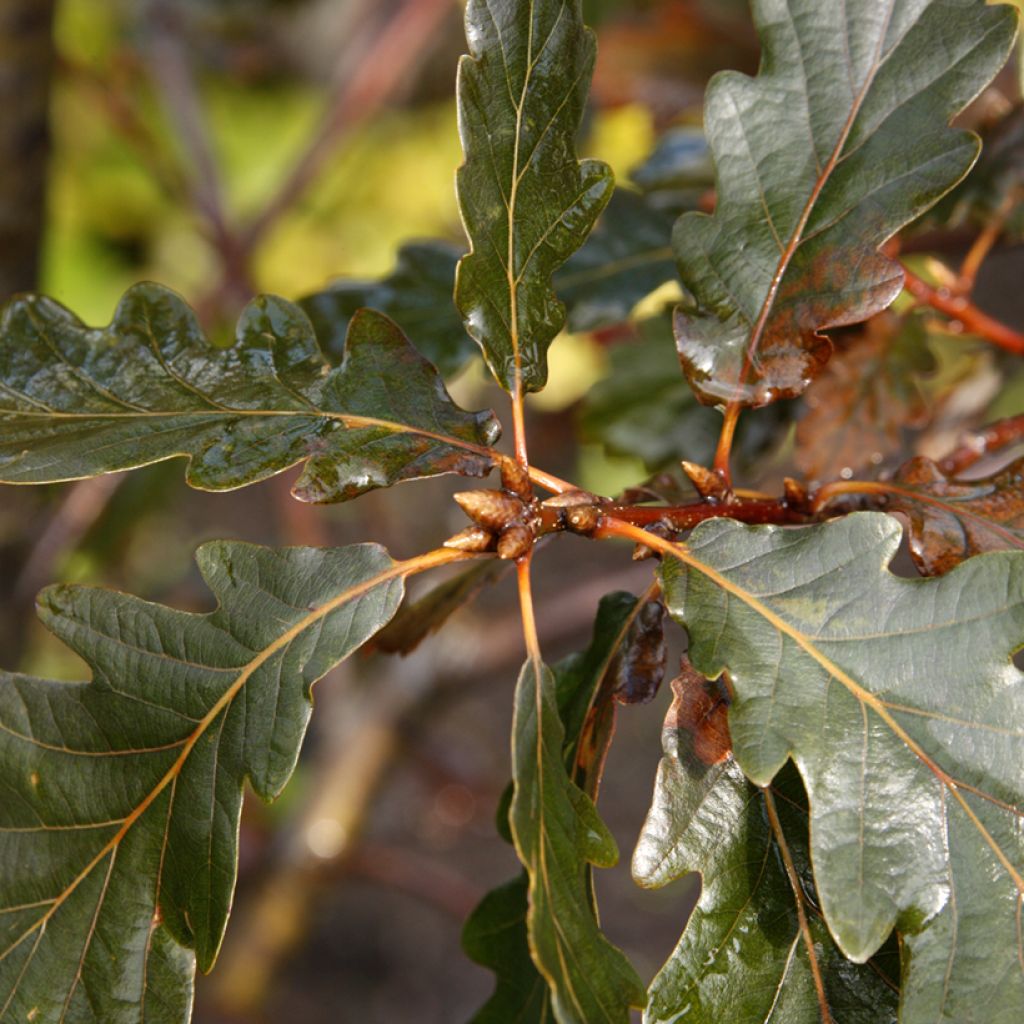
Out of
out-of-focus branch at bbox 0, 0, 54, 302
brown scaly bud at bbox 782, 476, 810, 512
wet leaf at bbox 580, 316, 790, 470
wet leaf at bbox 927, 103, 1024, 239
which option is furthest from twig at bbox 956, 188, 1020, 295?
out-of-focus branch at bbox 0, 0, 54, 302

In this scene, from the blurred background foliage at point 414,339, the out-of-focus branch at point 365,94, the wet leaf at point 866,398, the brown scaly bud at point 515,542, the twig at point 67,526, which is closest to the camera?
the brown scaly bud at point 515,542

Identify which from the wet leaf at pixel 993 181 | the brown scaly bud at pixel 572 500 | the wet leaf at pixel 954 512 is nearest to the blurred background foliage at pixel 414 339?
the wet leaf at pixel 993 181

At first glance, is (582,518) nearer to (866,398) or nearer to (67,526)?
(866,398)

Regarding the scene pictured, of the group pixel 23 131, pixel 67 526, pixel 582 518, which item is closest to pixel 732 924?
pixel 582 518

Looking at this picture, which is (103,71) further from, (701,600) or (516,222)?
(701,600)

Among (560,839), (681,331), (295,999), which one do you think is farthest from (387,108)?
(560,839)

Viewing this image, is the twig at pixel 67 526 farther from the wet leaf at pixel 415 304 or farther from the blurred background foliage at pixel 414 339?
the wet leaf at pixel 415 304
